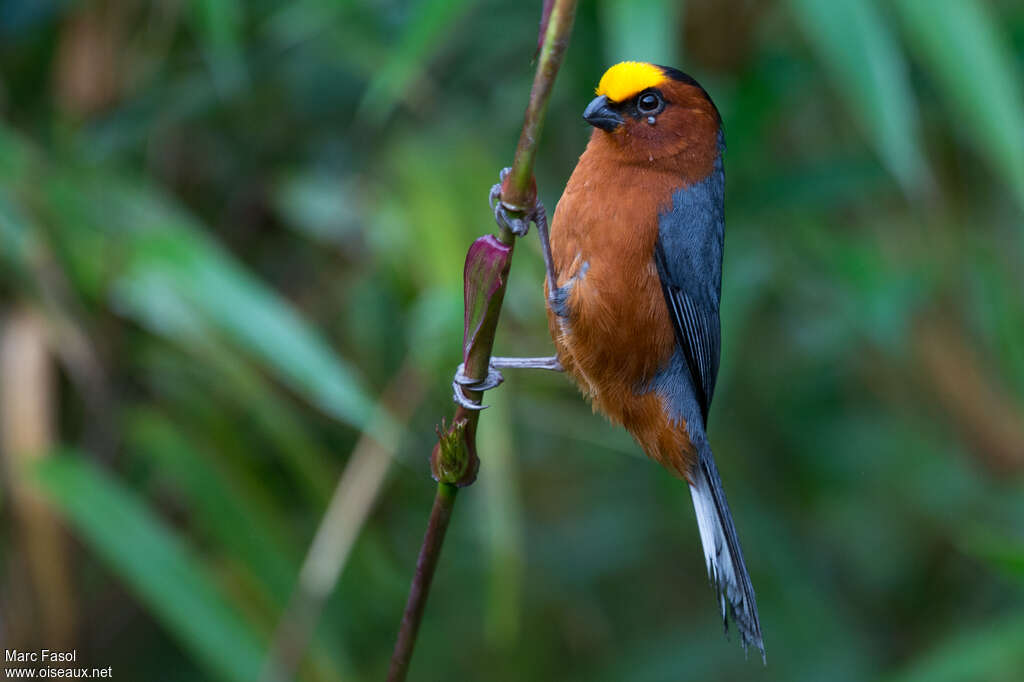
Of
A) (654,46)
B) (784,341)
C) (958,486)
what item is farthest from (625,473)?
(654,46)

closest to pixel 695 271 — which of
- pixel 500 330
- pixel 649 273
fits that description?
pixel 649 273

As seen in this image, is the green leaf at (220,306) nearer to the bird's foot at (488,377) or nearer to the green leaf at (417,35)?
the bird's foot at (488,377)

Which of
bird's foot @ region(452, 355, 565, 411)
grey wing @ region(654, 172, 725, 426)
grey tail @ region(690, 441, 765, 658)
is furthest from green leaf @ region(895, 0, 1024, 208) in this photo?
bird's foot @ region(452, 355, 565, 411)

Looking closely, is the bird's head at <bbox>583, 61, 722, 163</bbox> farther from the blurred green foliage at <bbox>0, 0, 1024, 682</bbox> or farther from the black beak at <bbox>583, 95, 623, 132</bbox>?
the blurred green foliage at <bbox>0, 0, 1024, 682</bbox>

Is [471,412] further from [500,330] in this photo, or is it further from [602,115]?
[500,330]

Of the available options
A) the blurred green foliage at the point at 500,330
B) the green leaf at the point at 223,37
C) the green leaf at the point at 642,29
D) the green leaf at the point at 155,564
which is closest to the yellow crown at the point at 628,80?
the green leaf at the point at 642,29

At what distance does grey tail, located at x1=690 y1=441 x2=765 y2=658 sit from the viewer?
1.84 m

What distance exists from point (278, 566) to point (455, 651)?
103 centimetres

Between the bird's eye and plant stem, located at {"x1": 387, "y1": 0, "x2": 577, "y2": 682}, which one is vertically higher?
the bird's eye

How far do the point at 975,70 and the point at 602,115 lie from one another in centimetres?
95

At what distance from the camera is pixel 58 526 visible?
2836 mm

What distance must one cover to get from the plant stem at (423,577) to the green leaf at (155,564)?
1.39m

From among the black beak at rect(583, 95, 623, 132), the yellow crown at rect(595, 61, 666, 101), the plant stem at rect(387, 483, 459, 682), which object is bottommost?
the plant stem at rect(387, 483, 459, 682)

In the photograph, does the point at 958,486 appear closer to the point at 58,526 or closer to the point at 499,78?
the point at 499,78
